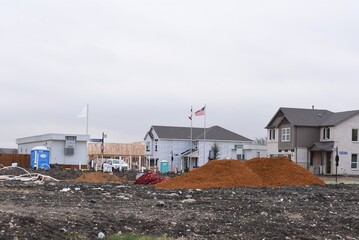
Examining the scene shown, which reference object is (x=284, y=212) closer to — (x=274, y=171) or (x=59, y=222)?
(x=59, y=222)

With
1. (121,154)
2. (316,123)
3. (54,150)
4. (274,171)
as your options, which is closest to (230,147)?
(121,154)

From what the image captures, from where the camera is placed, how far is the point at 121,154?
8831 centimetres

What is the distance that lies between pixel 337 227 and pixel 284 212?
249 centimetres

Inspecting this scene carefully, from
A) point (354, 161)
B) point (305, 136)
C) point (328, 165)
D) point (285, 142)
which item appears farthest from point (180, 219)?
point (285, 142)

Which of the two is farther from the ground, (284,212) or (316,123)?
(316,123)

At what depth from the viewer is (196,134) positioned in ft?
315

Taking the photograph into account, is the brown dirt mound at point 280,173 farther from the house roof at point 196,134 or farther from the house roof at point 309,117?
the house roof at point 196,134

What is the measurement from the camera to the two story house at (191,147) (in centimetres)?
9081

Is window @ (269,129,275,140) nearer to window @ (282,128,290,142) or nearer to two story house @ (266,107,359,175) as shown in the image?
two story house @ (266,107,359,175)

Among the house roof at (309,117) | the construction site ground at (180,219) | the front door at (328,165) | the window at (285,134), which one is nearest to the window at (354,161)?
the front door at (328,165)

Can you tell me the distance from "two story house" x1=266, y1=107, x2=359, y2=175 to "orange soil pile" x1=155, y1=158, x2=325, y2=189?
3391 cm

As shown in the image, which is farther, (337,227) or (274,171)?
(274,171)

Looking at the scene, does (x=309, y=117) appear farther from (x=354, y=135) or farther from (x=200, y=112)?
(x=200, y=112)

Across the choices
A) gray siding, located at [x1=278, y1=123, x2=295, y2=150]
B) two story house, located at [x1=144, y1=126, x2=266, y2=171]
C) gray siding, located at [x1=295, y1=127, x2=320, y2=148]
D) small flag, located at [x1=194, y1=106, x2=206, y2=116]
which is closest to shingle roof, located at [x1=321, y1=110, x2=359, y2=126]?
gray siding, located at [x1=295, y1=127, x2=320, y2=148]
